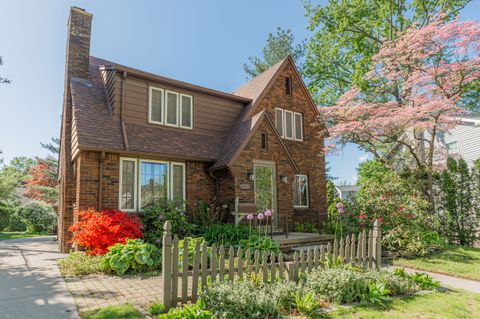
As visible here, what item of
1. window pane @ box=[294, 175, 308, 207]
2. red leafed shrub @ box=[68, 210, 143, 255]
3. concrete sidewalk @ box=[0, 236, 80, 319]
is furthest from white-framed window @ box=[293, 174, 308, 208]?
concrete sidewalk @ box=[0, 236, 80, 319]

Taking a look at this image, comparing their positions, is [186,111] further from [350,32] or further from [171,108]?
[350,32]

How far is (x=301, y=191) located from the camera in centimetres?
1459

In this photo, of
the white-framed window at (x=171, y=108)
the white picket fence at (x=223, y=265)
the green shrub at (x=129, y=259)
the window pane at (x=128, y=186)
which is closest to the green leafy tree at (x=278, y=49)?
the white-framed window at (x=171, y=108)

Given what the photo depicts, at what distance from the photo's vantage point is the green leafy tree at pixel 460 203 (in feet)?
36.3

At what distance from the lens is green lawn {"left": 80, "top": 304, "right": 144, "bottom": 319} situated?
3.92m

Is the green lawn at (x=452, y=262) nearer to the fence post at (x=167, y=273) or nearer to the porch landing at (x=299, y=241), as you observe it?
the porch landing at (x=299, y=241)

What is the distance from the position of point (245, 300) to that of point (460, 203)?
1101 centimetres

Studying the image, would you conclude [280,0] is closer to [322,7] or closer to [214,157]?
[322,7]

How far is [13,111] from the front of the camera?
1980cm

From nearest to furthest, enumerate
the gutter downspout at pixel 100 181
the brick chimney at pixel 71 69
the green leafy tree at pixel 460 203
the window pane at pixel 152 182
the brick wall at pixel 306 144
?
the gutter downspout at pixel 100 181 < the window pane at pixel 152 182 < the brick chimney at pixel 71 69 < the green leafy tree at pixel 460 203 < the brick wall at pixel 306 144

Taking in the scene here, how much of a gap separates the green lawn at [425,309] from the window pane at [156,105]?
9102mm

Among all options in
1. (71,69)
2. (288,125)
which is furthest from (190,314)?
(288,125)

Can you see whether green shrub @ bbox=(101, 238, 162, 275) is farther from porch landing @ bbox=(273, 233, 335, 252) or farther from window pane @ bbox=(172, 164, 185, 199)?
porch landing @ bbox=(273, 233, 335, 252)

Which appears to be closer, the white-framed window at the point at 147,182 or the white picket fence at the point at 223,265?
the white picket fence at the point at 223,265
